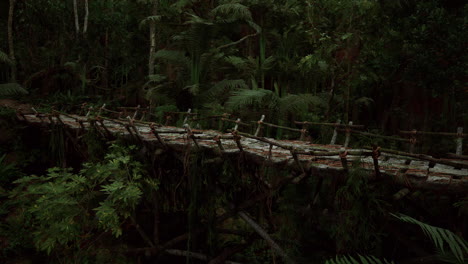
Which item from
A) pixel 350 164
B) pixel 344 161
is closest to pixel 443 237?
pixel 344 161

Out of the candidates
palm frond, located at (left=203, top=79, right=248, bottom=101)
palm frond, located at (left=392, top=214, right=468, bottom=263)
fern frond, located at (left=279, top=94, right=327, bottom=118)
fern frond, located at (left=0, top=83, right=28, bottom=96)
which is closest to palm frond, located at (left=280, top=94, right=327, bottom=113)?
fern frond, located at (left=279, top=94, right=327, bottom=118)

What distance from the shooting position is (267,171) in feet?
11.9

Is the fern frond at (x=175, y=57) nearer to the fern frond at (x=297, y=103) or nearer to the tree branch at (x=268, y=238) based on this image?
the fern frond at (x=297, y=103)

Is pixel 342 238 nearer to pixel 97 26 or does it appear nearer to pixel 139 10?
pixel 139 10

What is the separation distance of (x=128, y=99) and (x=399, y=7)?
10.7m

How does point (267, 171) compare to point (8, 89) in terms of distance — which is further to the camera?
point (8, 89)

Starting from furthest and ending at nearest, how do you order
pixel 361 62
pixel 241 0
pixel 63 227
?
pixel 241 0 < pixel 361 62 < pixel 63 227

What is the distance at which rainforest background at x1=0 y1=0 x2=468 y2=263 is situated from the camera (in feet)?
11.5

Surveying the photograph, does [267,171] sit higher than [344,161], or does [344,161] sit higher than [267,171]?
[344,161]

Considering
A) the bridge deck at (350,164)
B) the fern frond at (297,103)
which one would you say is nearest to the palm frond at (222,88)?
the fern frond at (297,103)

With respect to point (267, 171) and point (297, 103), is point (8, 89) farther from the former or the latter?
point (267, 171)

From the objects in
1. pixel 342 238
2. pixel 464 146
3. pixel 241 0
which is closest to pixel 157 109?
pixel 241 0

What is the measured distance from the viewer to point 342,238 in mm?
2812

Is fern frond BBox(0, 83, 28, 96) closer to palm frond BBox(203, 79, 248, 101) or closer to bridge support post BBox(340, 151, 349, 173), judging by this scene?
palm frond BBox(203, 79, 248, 101)
